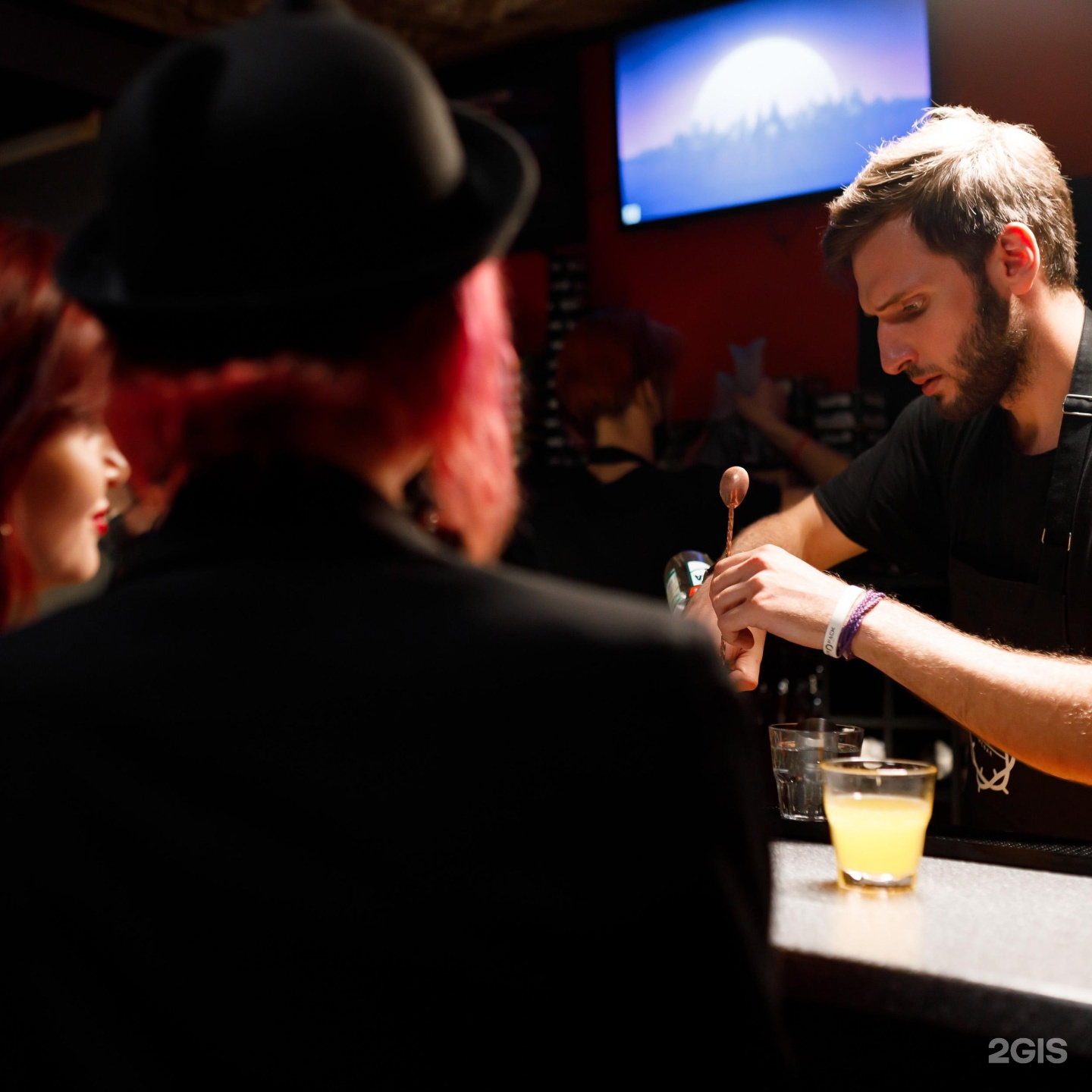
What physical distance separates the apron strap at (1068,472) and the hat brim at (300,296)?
4.62 feet

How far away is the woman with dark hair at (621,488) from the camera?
291cm

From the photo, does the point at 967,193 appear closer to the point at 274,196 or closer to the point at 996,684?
the point at 996,684

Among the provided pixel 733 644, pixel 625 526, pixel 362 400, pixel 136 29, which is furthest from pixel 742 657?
pixel 136 29

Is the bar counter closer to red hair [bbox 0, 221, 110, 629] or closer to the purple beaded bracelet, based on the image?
the purple beaded bracelet

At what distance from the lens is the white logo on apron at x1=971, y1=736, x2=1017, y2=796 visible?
1.87 m

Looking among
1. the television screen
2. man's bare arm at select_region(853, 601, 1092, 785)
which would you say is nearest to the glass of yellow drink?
man's bare arm at select_region(853, 601, 1092, 785)

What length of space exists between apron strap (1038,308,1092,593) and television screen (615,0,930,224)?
1.69m

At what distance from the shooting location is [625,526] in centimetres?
295

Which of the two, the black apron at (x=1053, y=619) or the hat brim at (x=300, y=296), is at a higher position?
the hat brim at (x=300, y=296)

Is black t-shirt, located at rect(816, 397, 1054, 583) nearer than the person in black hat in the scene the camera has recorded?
No

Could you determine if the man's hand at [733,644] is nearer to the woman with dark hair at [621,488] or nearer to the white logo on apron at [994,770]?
the white logo on apron at [994,770]

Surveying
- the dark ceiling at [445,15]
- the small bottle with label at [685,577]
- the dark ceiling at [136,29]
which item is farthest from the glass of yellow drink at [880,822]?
the dark ceiling at [445,15]

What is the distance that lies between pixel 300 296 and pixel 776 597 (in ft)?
3.57

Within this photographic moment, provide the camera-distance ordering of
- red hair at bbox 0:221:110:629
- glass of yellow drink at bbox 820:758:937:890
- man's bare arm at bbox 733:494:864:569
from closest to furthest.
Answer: glass of yellow drink at bbox 820:758:937:890 < red hair at bbox 0:221:110:629 < man's bare arm at bbox 733:494:864:569
